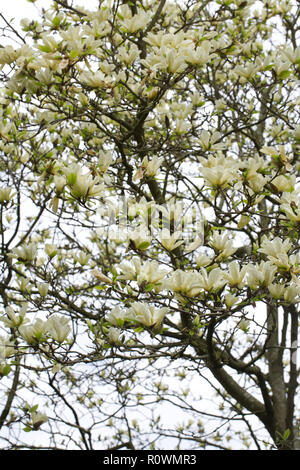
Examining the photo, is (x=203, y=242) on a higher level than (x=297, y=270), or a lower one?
higher

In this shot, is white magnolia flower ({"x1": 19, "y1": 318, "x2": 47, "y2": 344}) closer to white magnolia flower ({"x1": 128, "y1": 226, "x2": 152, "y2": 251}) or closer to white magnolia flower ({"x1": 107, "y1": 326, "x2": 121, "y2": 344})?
white magnolia flower ({"x1": 107, "y1": 326, "x2": 121, "y2": 344})

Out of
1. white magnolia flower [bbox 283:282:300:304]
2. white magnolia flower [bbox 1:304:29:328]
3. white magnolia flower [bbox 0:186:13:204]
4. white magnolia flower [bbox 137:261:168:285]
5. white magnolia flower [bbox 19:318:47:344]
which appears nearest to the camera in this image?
white magnolia flower [bbox 137:261:168:285]

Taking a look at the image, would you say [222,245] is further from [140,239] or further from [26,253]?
[26,253]

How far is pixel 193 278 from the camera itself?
5.11 feet

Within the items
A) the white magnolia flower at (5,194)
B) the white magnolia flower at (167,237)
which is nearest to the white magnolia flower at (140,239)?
the white magnolia flower at (167,237)

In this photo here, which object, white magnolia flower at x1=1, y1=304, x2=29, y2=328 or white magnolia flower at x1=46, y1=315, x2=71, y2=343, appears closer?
white magnolia flower at x1=46, y1=315, x2=71, y2=343

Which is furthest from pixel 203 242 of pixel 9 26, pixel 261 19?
pixel 261 19

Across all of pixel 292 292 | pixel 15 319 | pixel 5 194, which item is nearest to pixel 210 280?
pixel 292 292

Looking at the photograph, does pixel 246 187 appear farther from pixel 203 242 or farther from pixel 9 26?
pixel 9 26

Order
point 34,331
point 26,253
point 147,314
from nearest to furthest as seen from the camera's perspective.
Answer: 1. point 147,314
2. point 34,331
3. point 26,253

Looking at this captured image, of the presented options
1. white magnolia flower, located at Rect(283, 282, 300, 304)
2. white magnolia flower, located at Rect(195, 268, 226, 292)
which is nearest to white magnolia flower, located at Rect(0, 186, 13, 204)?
white magnolia flower, located at Rect(195, 268, 226, 292)

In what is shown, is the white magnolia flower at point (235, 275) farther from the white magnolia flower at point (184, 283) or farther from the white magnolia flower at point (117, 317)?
the white magnolia flower at point (117, 317)

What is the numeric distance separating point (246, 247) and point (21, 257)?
1951 mm

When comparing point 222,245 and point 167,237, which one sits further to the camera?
point 222,245
